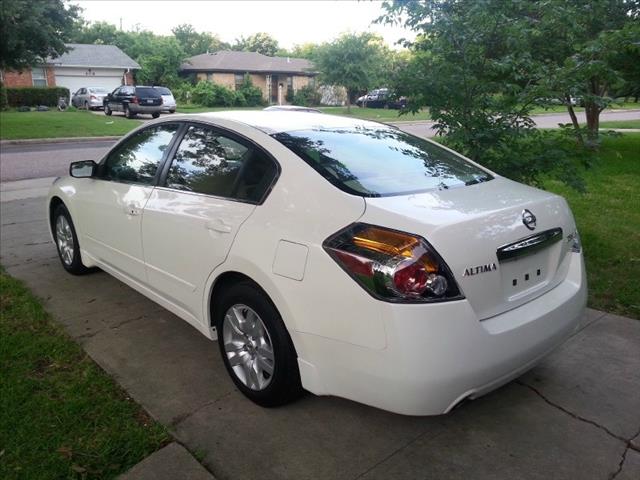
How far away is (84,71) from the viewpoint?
140ft

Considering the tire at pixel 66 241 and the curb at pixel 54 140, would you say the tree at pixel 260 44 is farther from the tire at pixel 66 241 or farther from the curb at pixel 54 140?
the tire at pixel 66 241

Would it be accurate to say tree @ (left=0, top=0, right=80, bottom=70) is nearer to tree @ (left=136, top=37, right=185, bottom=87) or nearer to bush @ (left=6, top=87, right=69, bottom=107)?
bush @ (left=6, top=87, right=69, bottom=107)

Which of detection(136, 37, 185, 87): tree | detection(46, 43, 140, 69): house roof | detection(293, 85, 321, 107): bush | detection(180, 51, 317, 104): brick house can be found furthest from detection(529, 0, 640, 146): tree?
detection(136, 37, 185, 87): tree

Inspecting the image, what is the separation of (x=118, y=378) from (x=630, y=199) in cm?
743

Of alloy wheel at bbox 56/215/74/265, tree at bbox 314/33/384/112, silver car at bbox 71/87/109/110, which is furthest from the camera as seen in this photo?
tree at bbox 314/33/384/112

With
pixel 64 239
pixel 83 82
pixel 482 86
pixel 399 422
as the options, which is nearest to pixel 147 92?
pixel 83 82

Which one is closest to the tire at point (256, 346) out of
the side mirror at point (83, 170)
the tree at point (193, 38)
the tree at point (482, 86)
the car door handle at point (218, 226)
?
the car door handle at point (218, 226)

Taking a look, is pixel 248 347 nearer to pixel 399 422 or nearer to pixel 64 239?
pixel 399 422

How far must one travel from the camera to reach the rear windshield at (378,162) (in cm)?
286

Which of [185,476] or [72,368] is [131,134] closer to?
[72,368]

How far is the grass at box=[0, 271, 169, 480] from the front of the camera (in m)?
2.57

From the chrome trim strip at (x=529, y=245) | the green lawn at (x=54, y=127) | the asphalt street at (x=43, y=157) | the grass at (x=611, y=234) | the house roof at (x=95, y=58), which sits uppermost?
the house roof at (x=95, y=58)

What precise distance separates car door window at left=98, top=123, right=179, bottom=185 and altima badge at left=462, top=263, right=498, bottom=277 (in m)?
2.27

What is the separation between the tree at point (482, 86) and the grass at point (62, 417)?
3.57m
